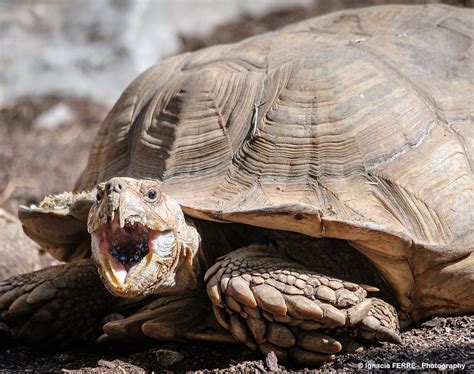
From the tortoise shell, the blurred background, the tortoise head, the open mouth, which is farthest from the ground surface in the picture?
the blurred background

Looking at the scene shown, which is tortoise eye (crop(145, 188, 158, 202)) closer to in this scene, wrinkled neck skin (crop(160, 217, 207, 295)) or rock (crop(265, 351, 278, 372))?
wrinkled neck skin (crop(160, 217, 207, 295))

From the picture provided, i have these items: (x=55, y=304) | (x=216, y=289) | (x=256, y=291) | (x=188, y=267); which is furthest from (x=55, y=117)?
(x=256, y=291)

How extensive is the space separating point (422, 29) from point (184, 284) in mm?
1869

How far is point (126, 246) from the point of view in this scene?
126 inches

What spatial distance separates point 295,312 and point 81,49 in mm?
7196

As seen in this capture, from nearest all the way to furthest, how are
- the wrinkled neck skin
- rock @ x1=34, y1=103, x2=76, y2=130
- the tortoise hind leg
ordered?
the wrinkled neck skin, the tortoise hind leg, rock @ x1=34, y1=103, x2=76, y2=130

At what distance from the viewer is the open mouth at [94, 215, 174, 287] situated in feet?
10.2

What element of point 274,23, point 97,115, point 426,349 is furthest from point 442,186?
point 274,23

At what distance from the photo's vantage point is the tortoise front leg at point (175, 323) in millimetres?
3357

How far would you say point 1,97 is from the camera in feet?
31.2

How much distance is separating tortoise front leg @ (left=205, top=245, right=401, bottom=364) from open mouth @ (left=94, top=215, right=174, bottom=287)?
28cm

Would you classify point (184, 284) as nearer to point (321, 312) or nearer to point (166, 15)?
point (321, 312)

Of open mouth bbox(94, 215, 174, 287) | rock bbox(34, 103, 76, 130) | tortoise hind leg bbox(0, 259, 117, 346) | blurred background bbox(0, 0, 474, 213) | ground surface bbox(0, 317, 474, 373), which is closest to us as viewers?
ground surface bbox(0, 317, 474, 373)

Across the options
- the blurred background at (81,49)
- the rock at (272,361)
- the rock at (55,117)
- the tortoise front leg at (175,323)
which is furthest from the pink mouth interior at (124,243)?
the rock at (55,117)
